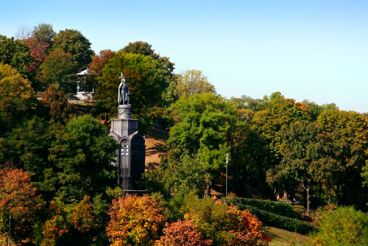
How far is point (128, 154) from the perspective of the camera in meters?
53.3

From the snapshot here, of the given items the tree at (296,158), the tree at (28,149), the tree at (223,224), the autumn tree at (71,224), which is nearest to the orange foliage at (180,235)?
→ the tree at (223,224)

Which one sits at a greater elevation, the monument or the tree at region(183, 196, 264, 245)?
the monument

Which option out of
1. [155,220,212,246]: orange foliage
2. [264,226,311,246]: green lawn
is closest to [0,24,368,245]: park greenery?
[155,220,212,246]: orange foliage

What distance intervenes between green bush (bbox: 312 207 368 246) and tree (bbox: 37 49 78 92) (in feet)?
165

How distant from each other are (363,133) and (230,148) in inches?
669

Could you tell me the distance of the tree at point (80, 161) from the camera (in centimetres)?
4819

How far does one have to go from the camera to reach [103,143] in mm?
50406

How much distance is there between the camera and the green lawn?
5843 centimetres

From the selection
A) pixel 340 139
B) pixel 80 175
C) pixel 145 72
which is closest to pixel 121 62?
pixel 145 72

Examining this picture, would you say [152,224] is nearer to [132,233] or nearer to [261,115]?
[132,233]

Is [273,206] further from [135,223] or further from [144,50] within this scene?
[144,50]

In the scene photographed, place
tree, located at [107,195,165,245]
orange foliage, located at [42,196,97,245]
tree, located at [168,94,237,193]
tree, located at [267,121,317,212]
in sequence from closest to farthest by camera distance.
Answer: orange foliage, located at [42,196,97,245] → tree, located at [107,195,165,245] → tree, located at [168,94,237,193] → tree, located at [267,121,317,212]

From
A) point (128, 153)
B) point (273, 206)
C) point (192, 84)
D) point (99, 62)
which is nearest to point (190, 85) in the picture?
point (192, 84)

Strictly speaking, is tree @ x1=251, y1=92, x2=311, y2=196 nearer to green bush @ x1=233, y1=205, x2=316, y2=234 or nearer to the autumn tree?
green bush @ x1=233, y1=205, x2=316, y2=234
